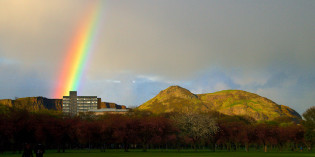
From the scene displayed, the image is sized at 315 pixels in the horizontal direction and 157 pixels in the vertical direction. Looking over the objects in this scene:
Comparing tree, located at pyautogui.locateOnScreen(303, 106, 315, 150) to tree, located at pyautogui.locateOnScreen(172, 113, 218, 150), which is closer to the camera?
tree, located at pyautogui.locateOnScreen(172, 113, 218, 150)

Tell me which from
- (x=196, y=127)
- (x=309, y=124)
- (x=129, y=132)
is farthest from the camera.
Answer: (x=309, y=124)

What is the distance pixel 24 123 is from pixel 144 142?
43203mm

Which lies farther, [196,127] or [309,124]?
[309,124]

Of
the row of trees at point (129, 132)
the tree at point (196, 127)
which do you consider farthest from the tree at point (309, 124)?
the tree at point (196, 127)

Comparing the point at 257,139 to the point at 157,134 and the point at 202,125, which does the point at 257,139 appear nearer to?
the point at 202,125

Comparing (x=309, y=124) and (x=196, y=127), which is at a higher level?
(x=309, y=124)

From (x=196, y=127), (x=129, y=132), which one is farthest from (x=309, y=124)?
(x=129, y=132)

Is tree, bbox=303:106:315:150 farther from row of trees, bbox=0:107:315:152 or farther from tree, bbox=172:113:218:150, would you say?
tree, bbox=172:113:218:150

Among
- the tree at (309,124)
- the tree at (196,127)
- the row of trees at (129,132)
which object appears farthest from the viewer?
the tree at (309,124)

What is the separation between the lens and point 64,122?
111 m

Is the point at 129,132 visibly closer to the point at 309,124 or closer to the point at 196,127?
the point at 196,127

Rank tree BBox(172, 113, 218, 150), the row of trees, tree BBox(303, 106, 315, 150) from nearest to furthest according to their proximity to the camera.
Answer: the row of trees, tree BBox(172, 113, 218, 150), tree BBox(303, 106, 315, 150)

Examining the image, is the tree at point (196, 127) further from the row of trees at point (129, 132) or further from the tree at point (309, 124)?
the tree at point (309, 124)

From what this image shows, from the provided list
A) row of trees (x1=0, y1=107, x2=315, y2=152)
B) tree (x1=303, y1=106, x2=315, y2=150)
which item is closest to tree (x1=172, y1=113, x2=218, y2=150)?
row of trees (x1=0, y1=107, x2=315, y2=152)
